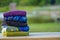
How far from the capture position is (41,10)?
55.1 inches

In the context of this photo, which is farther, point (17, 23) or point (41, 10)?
point (41, 10)

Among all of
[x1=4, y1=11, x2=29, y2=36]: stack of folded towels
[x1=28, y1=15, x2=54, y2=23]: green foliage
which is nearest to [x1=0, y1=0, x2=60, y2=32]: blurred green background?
[x1=28, y1=15, x2=54, y2=23]: green foliage

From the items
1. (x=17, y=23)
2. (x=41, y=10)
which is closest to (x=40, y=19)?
(x=41, y=10)

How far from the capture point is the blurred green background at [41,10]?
136 centimetres

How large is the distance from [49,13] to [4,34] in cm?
63

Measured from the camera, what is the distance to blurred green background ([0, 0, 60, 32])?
1.36m

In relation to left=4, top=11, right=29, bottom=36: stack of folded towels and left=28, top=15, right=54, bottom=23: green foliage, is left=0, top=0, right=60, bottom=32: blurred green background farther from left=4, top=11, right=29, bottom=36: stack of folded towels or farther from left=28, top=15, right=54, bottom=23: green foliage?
left=4, top=11, right=29, bottom=36: stack of folded towels

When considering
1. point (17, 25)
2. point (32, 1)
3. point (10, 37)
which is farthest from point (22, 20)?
point (32, 1)

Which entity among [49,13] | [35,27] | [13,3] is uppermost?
[13,3]

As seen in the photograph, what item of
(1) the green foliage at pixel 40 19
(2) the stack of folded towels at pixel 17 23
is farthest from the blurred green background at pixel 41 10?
(2) the stack of folded towels at pixel 17 23

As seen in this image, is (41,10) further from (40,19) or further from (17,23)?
(17,23)

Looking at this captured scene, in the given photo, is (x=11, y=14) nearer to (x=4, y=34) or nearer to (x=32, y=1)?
(x=4, y=34)

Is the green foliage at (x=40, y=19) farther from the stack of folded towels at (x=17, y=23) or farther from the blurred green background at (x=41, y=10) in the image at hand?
the stack of folded towels at (x=17, y=23)

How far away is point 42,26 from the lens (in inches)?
53.4
